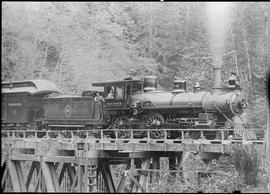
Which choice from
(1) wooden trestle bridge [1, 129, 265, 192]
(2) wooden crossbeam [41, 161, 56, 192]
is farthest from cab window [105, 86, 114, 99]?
(2) wooden crossbeam [41, 161, 56, 192]

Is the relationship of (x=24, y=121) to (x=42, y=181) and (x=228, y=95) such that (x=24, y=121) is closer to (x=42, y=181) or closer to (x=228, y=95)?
(x=42, y=181)

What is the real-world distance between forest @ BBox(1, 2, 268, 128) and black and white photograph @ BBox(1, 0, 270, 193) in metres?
0.08

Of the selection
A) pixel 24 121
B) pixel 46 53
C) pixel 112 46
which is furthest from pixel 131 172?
pixel 112 46

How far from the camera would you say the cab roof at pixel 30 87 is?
21.3m

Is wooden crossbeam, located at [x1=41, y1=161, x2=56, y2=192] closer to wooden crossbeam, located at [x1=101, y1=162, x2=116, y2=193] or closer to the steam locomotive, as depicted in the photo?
wooden crossbeam, located at [x1=101, y1=162, x2=116, y2=193]

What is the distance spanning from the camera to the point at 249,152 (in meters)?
13.1

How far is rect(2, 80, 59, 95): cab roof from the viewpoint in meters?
21.3

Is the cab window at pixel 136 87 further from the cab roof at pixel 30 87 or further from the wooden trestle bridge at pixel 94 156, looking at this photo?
the cab roof at pixel 30 87

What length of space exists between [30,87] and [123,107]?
566 centimetres

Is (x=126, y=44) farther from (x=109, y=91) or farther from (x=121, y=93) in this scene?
(x=121, y=93)

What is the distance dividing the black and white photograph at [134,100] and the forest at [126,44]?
8cm

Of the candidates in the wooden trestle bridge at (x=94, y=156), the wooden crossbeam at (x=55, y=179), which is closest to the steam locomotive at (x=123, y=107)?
the wooden trestle bridge at (x=94, y=156)

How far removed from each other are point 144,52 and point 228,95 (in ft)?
57.9

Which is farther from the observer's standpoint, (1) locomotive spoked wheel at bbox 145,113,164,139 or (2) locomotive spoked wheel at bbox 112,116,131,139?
(2) locomotive spoked wheel at bbox 112,116,131,139
